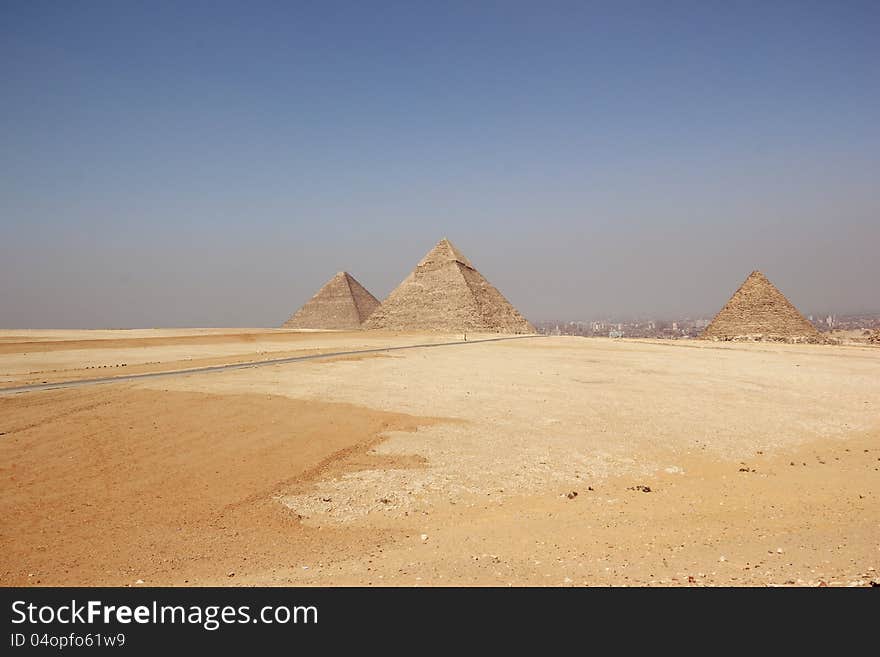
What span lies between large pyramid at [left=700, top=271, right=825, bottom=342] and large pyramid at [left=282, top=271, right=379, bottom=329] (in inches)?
2331

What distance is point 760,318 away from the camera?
5562 centimetres

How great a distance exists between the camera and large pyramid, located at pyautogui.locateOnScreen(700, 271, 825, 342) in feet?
177

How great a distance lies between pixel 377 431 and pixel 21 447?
19.7 ft

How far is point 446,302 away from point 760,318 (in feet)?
129

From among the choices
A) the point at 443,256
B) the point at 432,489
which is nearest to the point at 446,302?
the point at 443,256

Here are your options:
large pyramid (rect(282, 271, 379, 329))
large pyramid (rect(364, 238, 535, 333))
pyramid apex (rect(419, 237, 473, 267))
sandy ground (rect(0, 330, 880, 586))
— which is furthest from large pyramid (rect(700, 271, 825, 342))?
large pyramid (rect(282, 271, 379, 329))

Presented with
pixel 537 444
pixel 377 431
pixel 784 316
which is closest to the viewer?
pixel 537 444

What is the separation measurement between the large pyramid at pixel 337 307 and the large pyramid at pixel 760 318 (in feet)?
194

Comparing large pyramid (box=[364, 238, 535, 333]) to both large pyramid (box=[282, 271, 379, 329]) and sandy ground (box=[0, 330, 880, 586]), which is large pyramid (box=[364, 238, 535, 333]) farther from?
sandy ground (box=[0, 330, 880, 586])

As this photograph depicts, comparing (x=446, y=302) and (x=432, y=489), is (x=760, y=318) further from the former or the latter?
(x=432, y=489)

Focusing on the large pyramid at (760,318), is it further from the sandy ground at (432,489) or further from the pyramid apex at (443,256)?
the sandy ground at (432,489)
